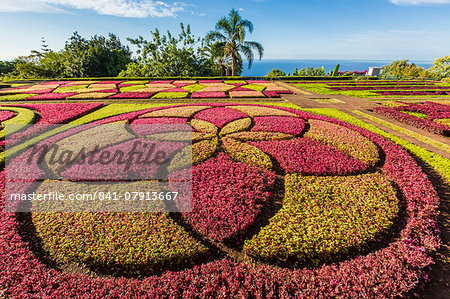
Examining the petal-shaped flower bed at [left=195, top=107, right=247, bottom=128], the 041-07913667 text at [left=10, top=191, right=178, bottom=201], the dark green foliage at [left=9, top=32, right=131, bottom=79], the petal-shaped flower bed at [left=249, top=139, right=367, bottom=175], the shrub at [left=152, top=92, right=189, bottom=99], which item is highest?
the dark green foliage at [left=9, top=32, right=131, bottom=79]

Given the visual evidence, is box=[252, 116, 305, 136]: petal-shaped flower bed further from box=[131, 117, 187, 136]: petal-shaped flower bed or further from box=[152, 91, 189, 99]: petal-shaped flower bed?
box=[152, 91, 189, 99]: petal-shaped flower bed

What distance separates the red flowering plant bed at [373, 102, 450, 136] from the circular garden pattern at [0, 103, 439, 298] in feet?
17.3

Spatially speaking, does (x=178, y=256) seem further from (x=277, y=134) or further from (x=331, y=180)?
(x=277, y=134)

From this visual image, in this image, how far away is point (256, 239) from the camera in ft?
13.2

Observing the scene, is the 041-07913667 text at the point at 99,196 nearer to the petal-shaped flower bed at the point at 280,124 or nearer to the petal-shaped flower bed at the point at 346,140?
the petal-shaped flower bed at the point at 280,124

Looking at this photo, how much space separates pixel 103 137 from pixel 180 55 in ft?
95.0

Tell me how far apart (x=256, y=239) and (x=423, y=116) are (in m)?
14.8

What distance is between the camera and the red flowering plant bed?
32.5 feet

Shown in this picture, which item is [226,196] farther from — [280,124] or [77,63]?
[77,63]

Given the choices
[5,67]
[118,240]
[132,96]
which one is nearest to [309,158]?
[118,240]

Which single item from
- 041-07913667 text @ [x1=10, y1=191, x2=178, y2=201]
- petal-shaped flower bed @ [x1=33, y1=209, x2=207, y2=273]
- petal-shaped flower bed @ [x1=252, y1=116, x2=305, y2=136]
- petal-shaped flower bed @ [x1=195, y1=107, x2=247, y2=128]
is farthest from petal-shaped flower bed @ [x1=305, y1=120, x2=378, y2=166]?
petal-shaped flower bed @ [x1=33, y1=209, x2=207, y2=273]

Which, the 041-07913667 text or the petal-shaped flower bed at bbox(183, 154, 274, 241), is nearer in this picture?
the petal-shaped flower bed at bbox(183, 154, 274, 241)

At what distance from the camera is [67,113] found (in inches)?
490

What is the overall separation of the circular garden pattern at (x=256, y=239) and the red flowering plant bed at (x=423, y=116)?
207 inches
